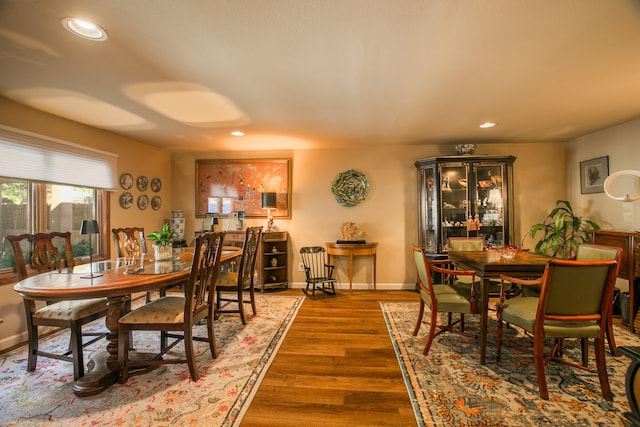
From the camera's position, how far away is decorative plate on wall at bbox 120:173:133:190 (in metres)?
3.90

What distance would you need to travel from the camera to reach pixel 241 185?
4.78 metres

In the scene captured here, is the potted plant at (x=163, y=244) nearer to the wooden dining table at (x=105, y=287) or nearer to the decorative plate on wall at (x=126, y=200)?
the wooden dining table at (x=105, y=287)

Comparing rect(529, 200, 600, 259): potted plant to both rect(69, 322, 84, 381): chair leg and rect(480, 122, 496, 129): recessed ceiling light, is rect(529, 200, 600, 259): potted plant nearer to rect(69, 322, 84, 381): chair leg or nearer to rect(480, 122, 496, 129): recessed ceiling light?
rect(480, 122, 496, 129): recessed ceiling light

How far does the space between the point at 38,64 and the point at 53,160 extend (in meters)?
1.38

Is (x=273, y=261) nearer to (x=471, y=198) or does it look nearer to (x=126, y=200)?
(x=126, y=200)

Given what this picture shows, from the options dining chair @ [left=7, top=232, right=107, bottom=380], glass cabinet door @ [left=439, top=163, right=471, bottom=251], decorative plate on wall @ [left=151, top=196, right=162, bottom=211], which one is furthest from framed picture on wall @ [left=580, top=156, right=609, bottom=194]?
decorative plate on wall @ [left=151, top=196, right=162, bottom=211]

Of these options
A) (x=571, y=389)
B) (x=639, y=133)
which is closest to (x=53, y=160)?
(x=571, y=389)

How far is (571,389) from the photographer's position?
6.27ft

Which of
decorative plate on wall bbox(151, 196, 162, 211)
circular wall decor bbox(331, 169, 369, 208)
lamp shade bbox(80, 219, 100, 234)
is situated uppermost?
circular wall decor bbox(331, 169, 369, 208)

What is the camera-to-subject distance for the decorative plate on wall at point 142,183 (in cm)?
422

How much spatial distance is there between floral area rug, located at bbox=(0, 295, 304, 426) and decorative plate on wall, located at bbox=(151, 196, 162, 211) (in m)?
2.28

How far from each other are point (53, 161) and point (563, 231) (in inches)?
260

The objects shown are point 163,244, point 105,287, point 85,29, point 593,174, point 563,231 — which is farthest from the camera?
point 563,231

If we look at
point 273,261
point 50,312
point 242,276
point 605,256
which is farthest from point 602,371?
point 50,312
